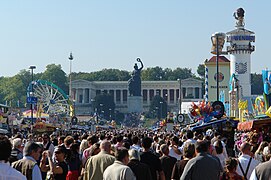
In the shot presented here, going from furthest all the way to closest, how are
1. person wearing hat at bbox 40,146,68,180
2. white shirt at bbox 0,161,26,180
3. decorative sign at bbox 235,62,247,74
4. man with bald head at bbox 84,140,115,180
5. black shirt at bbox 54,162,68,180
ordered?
1. decorative sign at bbox 235,62,247,74
2. black shirt at bbox 54,162,68,180
3. person wearing hat at bbox 40,146,68,180
4. man with bald head at bbox 84,140,115,180
5. white shirt at bbox 0,161,26,180

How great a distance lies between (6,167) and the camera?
7.36 m

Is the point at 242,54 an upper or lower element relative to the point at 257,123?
upper

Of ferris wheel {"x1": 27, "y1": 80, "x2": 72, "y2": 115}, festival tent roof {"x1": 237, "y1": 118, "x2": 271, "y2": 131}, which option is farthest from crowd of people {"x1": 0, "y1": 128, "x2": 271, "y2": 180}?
ferris wheel {"x1": 27, "y1": 80, "x2": 72, "y2": 115}

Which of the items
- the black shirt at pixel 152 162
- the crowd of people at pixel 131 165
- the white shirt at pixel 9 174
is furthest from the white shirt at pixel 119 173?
the white shirt at pixel 9 174

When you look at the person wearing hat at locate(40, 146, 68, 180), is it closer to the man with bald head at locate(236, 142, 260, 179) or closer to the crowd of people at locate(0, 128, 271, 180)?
the crowd of people at locate(0, 128, 271, 180)

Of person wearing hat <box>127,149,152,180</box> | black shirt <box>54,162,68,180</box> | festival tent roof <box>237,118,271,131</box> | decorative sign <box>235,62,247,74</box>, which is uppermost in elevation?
decorative sign <box>235,62,247,74</box>

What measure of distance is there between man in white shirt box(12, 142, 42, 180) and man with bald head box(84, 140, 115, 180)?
1510mm

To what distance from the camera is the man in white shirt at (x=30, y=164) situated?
29.9 ft

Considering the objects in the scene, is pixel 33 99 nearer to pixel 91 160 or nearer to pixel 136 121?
pixel 91 160

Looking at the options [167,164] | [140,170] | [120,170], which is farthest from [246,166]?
[167,164]

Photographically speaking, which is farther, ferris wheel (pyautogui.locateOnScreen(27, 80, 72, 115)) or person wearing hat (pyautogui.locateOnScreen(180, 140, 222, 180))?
ferris wheel (pyautogui.locateOnScreen(27, 80, 72, 115))

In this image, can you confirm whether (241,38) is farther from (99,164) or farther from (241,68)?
(99,164)

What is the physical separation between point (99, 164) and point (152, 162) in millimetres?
1050

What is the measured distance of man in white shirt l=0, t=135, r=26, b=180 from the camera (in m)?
7.25
